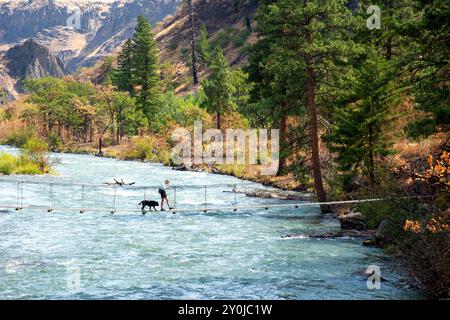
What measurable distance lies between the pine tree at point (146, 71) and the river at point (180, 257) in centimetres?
4774

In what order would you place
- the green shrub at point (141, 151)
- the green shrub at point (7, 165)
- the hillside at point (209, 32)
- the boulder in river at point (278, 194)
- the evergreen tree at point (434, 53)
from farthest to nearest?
1. the hillside at point (209, 32)
2. the green shrub at point (141, 151)
3. the green shrub at point (7, 165)
4. the boulder in river at point (278, 194)
5. the evergreen tree at point (434, 53)

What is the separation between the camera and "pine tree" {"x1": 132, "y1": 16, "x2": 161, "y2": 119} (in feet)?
250

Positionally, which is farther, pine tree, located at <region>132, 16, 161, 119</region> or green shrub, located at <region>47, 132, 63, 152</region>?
green shrub, located at <region>47, 132, 63, 152</region>

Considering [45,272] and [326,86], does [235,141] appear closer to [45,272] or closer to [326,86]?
[326,86]

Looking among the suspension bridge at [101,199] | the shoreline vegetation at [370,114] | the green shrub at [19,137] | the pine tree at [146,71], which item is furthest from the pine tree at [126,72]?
the suspension bridge at [101,199]

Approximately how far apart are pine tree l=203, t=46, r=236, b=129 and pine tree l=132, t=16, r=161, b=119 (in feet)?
72.4

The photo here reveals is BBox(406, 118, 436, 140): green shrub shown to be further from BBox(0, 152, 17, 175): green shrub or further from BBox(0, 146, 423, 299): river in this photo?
BBox(0, 152, 17, 175): green shrub

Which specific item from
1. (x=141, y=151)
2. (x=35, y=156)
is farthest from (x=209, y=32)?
(x=35, y=156)

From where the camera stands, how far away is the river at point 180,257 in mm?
14102

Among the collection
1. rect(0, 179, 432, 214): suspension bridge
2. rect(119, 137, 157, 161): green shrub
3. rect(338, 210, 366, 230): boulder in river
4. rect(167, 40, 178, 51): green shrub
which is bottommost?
rect(338, 210, 366, 230): boulder in river

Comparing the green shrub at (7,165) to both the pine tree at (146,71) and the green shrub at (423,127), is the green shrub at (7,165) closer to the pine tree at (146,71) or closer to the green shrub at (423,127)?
the green shrub at (423,127)

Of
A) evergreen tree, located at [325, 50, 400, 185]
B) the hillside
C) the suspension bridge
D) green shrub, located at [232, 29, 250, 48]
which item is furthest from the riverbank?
green shrub, located at [232, 29, 250, 48]

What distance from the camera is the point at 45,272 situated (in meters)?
15.9
